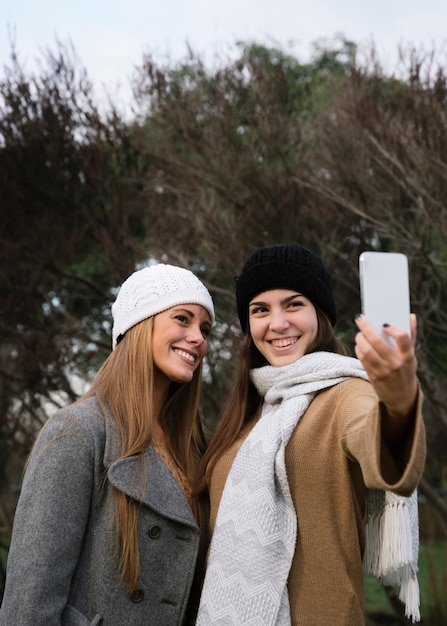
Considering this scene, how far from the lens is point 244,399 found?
2.72 metres

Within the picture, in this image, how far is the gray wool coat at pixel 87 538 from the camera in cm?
219

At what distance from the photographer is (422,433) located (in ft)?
5.53

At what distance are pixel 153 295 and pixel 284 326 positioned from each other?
0.44 metres

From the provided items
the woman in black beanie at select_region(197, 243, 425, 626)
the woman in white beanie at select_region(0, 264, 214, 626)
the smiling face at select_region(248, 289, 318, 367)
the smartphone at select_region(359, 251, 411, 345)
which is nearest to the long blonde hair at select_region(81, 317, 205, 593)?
the woman in white beanie at select_region(0, 264, 214, 626)

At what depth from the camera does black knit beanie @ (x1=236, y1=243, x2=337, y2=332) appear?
8.54 ft

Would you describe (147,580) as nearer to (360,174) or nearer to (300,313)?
(300,313)

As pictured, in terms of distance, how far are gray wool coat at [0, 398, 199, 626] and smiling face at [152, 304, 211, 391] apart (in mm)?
294

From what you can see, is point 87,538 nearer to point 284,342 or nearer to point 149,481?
point 149,481

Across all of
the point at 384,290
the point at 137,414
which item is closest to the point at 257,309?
the point at 137,414

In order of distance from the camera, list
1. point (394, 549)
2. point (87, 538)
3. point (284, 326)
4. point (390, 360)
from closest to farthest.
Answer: point (390, 360) → point (394, 549) → point (87, 538) → point (284, 326)

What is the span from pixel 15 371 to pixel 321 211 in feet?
8.59

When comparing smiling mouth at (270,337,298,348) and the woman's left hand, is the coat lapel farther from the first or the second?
the woman's left hand

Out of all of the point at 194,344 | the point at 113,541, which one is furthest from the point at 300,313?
the point at 113,541

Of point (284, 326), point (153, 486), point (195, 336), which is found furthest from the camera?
point (195, 336)
